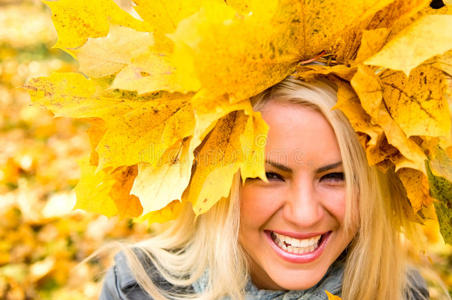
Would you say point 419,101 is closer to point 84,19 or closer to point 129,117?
point 129,117

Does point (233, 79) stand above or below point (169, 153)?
above

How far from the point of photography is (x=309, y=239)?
1.17m

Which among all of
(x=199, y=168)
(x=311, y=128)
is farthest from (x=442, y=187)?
(x=199, y=168)

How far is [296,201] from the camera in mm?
1080

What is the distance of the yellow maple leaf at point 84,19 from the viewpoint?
1.00 m

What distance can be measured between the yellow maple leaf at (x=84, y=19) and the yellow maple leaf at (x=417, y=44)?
1.56ft

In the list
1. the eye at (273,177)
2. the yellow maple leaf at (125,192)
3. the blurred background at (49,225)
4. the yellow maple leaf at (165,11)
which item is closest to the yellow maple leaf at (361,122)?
the eye at (273,177)

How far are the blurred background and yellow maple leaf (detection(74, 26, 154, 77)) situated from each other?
1.18m

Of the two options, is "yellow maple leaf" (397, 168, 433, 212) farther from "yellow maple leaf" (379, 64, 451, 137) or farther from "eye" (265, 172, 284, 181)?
"eye" (265, 172, 284, 181)

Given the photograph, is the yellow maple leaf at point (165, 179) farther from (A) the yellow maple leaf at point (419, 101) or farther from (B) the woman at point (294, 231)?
(A) the yellow maple leaf at point (419, 101)

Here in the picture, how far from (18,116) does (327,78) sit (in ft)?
11.8

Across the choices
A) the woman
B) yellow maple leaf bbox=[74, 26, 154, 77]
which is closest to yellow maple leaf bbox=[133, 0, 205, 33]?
yellow maple leaf bbox=[74, 26, 154, 77]

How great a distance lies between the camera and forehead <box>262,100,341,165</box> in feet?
3.43

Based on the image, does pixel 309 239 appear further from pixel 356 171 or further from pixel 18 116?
pixel 18 116
